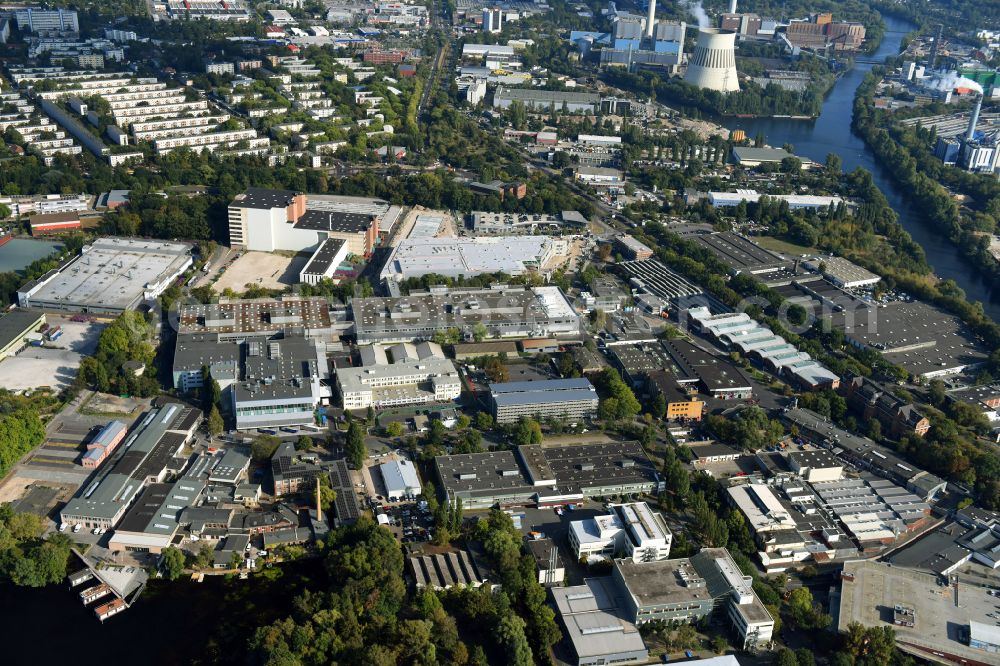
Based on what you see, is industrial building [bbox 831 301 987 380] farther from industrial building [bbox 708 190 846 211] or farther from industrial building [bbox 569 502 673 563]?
industrial building [bbox 569 502 673 563]

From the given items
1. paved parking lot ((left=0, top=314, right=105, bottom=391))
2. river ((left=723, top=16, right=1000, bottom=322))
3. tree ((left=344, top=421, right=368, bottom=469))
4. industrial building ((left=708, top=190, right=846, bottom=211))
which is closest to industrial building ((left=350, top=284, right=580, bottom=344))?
tree ((left=344, top=421, right=368, bottom=469))

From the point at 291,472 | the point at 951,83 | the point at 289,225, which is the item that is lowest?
the point at 291,472

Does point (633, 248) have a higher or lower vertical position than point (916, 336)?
higher

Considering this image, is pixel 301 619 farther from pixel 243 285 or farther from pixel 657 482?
pixel 243 285

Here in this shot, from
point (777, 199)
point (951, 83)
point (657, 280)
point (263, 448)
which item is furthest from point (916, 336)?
point (951, 83)

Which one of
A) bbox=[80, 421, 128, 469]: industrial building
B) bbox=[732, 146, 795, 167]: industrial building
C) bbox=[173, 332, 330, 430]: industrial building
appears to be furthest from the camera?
bbox=[732, 146, 795, 167]: industrial building

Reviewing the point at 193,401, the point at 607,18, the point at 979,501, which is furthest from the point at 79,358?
the point at 607,18

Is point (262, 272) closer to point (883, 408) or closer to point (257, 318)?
point (257, 318)
